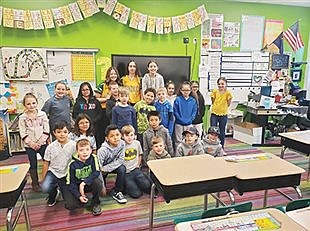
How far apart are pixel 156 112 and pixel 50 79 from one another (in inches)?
76.0

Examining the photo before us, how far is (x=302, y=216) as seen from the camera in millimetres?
1606

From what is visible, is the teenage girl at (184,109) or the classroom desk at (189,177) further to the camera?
the teenage girl at (184,109)

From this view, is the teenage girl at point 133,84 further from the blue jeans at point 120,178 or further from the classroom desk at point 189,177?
the classroom desk at point 189,177

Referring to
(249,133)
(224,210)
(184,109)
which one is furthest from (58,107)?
(249,133)

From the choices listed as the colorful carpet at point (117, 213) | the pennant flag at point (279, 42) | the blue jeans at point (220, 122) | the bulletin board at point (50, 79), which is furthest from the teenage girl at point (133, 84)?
the pennant flag at point (279, 42)

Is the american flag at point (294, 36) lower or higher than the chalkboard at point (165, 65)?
higher

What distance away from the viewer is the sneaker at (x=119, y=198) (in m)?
2.96

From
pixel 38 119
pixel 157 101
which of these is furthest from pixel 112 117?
pixel 38 119

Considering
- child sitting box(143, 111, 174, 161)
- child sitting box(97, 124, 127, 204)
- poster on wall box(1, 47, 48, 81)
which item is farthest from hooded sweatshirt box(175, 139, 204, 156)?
poster on wall box(1, 47, 48, 81)

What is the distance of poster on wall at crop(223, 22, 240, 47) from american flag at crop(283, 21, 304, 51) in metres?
1.08

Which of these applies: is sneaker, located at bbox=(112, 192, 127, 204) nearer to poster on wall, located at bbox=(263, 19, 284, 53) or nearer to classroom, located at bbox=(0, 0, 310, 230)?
classroom, located at bbox=(0, 0, 310, 230)

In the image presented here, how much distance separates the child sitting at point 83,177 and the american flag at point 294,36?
15.2ft

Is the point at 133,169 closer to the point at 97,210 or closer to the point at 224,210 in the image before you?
the point at 97,210

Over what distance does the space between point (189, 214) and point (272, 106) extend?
9.86ft
